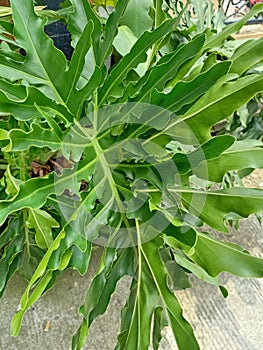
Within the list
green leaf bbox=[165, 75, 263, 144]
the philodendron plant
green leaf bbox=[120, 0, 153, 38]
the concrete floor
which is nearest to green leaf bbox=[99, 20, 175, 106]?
the philodendron plant

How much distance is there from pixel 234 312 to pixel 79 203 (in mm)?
561

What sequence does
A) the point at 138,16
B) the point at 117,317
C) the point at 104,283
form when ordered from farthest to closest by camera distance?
the point at 117,317
the point at 138,16
the point at 104,283

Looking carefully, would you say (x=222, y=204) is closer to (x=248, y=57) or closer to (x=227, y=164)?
(x=227, y=164)

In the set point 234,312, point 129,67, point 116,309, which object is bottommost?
point 116,309

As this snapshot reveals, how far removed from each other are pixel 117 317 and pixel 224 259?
1.56ft

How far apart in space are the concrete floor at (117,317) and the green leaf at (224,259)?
0.41 meters

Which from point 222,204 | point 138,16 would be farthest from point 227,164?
point 138,16

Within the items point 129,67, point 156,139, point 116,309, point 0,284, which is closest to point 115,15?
point 129,67

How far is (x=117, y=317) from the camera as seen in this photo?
1.09 metres

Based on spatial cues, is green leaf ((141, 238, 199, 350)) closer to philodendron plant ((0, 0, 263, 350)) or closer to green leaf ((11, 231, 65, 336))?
philodendron plant ((0, 0, 263, 350))

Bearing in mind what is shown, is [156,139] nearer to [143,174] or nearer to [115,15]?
[143,174]

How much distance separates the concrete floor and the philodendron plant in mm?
295

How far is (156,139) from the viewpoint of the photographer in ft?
2.28

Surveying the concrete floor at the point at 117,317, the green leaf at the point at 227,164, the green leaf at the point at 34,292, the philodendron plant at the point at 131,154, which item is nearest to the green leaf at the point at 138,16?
the philodendron plant at the point at 131,154
